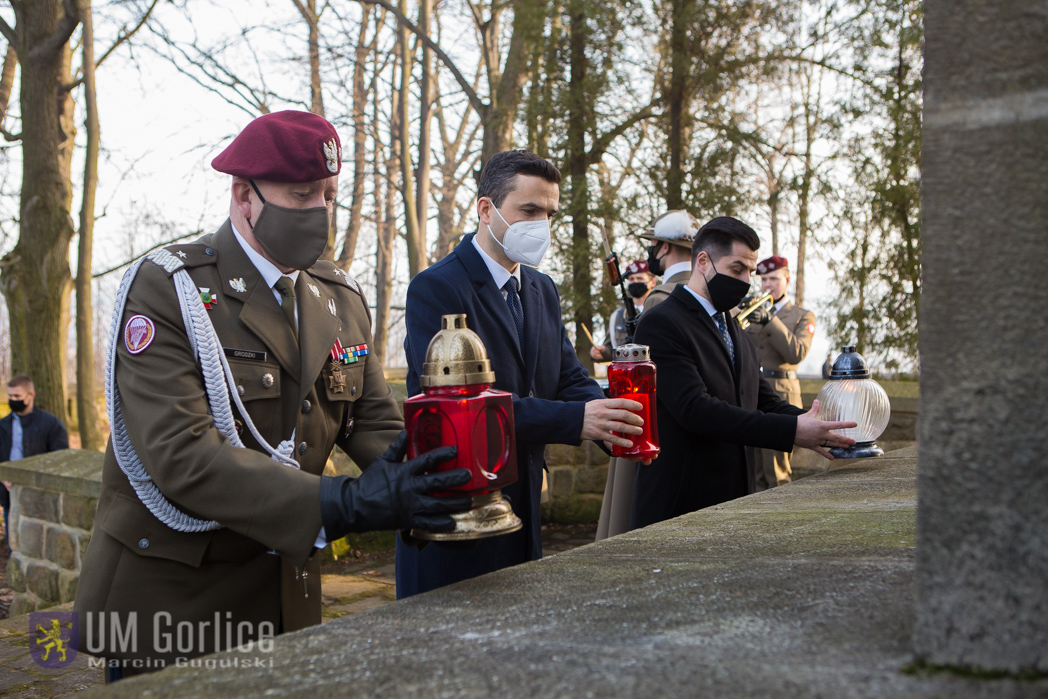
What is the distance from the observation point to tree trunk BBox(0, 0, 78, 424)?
9.99m

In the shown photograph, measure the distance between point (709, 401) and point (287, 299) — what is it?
1.57 metres

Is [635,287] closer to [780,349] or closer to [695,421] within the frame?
[780,349]

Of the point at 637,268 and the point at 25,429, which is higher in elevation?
the point at 637,268

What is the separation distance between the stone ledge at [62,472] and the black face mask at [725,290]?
359 centimetres

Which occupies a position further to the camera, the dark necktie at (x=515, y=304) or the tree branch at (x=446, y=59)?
the tree branch at (x=446, y=59)

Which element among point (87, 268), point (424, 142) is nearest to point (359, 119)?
point (424, 142)

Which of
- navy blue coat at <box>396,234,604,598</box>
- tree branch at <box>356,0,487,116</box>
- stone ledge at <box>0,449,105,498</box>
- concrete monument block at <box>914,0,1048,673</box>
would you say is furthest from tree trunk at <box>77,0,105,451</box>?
concrete monument block at <box>914,0,1048,673</box>

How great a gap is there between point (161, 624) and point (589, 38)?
8.25 m

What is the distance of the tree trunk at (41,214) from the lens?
393 inches

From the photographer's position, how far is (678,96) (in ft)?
29.6

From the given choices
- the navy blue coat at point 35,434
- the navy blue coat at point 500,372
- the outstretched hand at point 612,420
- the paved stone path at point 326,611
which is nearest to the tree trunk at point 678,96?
the paved stone path at point 326,611

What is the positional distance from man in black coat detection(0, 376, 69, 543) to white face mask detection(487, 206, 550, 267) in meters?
6.87

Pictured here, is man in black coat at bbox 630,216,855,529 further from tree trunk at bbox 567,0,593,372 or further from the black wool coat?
tree trunk at bbox 567,0,593,372

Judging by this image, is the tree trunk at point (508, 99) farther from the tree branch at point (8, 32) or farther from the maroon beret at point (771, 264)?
the tree branch at point (8, 32)
